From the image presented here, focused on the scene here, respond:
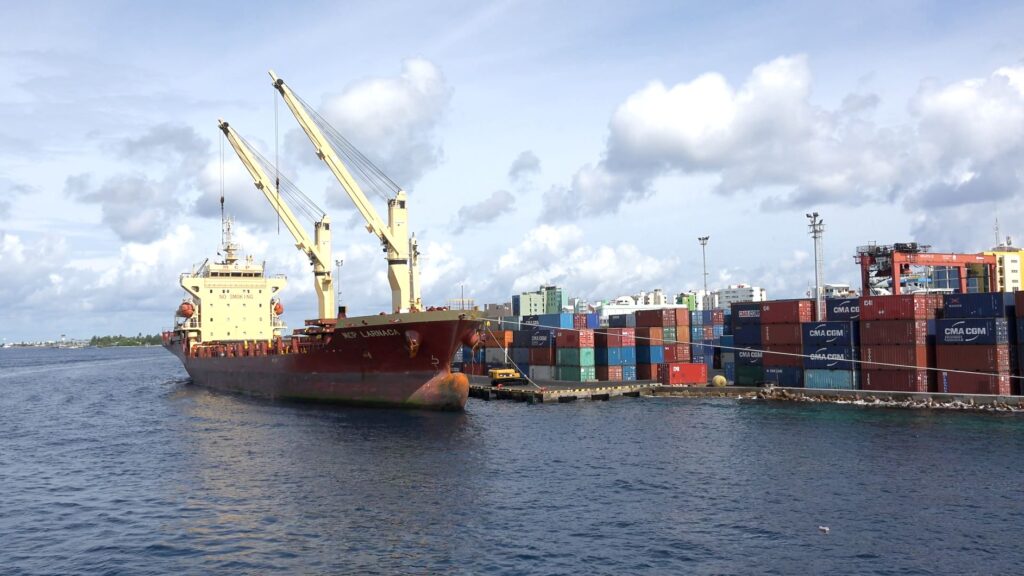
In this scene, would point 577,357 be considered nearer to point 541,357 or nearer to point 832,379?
point 541,357

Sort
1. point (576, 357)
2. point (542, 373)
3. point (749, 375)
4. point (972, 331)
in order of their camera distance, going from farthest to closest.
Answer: point (542, 373)
point (576, 357)
point (749, 375)
point (972, 331)

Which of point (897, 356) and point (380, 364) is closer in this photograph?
point (380, 364)

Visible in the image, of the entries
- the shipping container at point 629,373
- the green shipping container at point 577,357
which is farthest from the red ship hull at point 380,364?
the shipping container at point 629,373

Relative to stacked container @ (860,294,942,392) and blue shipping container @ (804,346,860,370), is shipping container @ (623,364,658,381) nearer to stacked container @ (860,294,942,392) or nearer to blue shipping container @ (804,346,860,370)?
blue shipping container @ (804,346,860,370)

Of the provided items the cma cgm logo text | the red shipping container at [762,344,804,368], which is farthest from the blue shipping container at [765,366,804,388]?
the cma cgm logo text

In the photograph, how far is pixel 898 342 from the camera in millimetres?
55688

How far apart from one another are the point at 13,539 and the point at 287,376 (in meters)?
36.1

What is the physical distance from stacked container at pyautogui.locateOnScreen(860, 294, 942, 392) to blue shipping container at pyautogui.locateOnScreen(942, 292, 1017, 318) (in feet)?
6.37

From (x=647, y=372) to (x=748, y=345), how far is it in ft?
40.2

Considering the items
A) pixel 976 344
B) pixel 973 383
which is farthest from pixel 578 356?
pixel 976 344

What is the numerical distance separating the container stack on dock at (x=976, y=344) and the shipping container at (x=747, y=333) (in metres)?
14.9

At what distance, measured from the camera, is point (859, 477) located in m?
32.4

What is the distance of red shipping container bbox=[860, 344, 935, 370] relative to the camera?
54.8 m

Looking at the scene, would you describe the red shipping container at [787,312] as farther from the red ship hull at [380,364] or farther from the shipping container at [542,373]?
the red ship hull at [380,364]
